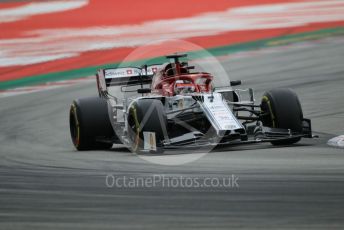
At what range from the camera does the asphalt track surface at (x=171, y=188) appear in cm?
804

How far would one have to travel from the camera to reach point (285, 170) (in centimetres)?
1064

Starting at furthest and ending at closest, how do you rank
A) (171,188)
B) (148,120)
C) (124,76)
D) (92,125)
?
(124,76), (92,125), (148,120), (171,188)

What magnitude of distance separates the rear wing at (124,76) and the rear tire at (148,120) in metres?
2.22

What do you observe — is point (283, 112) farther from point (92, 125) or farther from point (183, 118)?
point (92, 125)

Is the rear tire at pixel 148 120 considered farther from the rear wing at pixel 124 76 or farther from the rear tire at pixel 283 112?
the rear wing at pixel 124 76

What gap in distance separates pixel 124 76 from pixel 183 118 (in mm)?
2462

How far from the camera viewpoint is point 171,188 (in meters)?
9.80

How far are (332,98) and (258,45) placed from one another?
10.1 m

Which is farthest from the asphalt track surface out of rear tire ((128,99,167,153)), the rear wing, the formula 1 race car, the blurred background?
the blurred background
